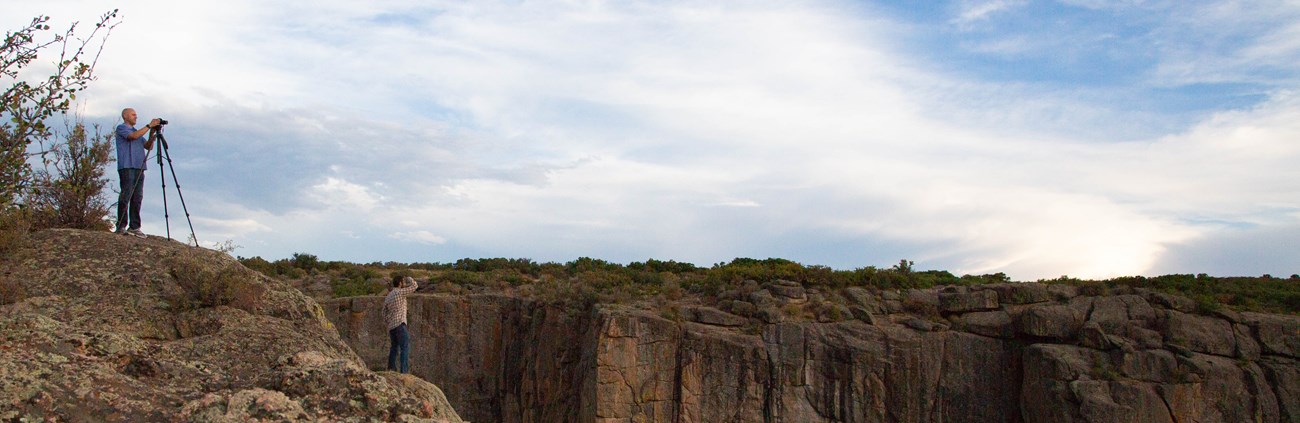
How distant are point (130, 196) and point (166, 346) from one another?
163 inches

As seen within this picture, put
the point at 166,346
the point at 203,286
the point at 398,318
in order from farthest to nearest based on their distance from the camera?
1. the point at 398,318
2. the point at 203,286
3. the point at 166,346

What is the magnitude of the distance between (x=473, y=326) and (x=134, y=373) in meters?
27.5

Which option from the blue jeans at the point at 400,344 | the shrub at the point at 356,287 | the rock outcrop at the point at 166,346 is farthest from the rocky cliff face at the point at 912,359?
the rock outcrop at the point at 166,346

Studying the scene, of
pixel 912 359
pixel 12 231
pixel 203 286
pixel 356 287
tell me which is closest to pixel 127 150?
pixel 12 231

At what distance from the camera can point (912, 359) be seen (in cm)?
2931

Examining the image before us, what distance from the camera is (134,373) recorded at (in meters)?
6.01

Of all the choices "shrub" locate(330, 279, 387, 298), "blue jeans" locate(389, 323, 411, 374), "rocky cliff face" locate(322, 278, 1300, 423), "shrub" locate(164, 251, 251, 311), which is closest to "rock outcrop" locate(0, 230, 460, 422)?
"shrub" locate(164, 251, 251, 311)

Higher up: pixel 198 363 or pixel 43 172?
pixel 43 172

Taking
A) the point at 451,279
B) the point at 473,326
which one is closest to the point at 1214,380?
the point at 473,326

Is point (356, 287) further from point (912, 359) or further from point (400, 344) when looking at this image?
point (400, 344)

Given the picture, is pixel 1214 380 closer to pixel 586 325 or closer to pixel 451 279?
pixel 586 325

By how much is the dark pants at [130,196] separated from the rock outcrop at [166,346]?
144cm

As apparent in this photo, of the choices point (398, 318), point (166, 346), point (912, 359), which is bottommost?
point (912, 359)

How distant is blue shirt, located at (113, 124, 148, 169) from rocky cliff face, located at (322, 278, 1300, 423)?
19.0 m
